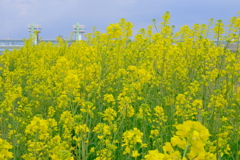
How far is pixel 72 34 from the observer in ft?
42.8

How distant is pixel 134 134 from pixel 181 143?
1103 mm

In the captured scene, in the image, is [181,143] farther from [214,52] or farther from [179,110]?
[214,52]

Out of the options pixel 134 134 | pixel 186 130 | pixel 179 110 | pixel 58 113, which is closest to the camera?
pixel 186 130

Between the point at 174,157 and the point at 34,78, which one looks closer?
the point at 174,157

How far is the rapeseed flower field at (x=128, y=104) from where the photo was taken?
272 centimetres

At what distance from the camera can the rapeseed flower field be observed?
272cm

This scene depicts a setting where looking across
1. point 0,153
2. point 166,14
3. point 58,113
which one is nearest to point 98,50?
point 166,14

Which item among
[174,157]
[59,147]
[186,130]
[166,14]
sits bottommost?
[59,147]

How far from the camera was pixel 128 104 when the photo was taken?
131 inches

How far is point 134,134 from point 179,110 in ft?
5.32

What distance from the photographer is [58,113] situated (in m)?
4.59

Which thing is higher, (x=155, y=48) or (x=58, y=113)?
(x=155, y=48)

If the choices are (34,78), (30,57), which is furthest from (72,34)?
(34,78)

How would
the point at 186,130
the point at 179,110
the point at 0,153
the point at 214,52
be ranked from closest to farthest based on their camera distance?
the point at 186,130
the point at 0,153
the point at 179,110
the point at 214,52
